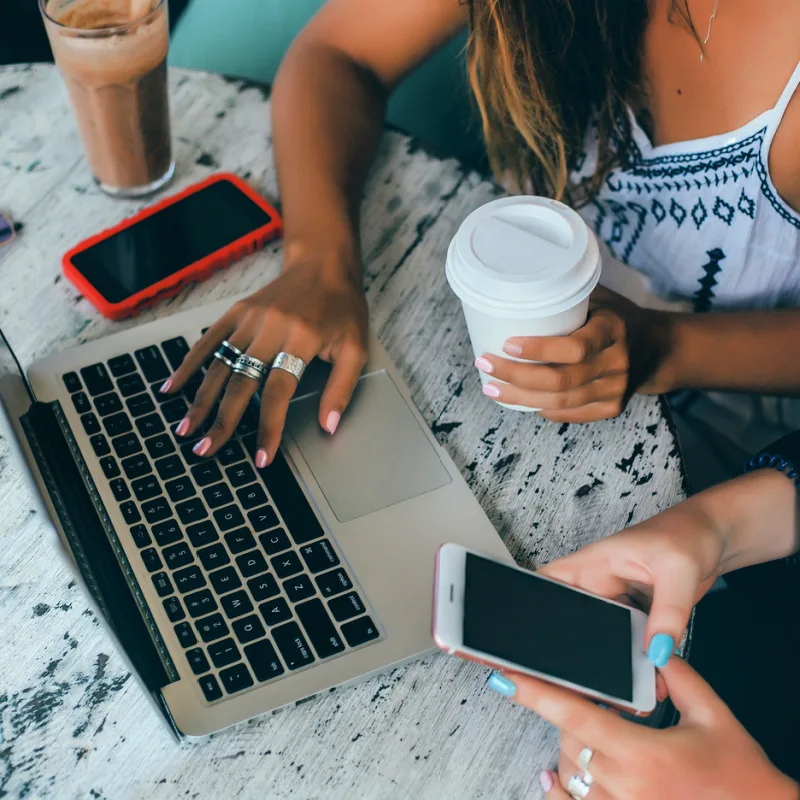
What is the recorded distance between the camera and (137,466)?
2.18ft

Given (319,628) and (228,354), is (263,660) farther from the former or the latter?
(228,354)

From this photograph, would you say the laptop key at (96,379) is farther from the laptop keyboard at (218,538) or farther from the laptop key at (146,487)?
the laptop key at (146,487)

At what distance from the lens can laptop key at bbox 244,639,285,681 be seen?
0.56m

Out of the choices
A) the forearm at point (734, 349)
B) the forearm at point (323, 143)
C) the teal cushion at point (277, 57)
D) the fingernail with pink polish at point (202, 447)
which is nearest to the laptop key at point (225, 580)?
the fingernail with pink polish at point (202, 447)

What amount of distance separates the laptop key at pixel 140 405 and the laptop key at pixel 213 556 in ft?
0.49

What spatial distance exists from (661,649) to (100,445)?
0.46 m

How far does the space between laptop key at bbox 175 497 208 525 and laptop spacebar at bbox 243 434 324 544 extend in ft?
0.17

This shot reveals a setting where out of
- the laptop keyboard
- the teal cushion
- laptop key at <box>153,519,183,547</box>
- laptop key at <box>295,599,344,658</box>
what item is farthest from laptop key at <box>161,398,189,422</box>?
the teal cushion

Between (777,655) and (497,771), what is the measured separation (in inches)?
16.6

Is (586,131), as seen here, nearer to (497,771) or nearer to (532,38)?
(532,38)

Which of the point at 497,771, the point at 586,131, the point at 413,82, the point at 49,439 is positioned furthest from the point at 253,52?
the point at 497,771

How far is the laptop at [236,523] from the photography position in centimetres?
56

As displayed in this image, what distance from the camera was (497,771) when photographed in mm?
549

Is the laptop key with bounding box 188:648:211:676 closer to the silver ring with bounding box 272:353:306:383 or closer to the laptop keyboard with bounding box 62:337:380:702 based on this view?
the laptop keyboard with bounding box 62:337:380:702
